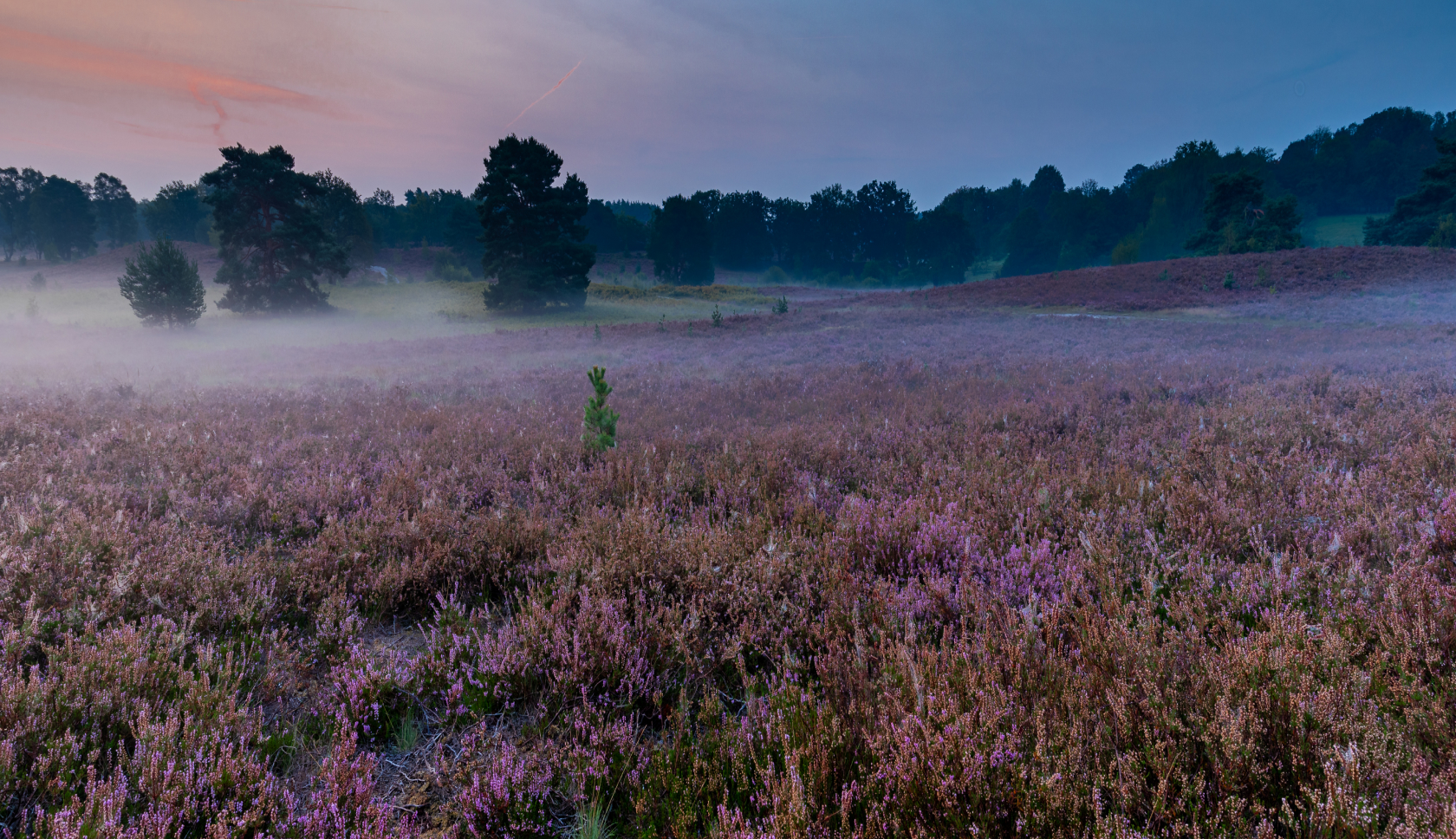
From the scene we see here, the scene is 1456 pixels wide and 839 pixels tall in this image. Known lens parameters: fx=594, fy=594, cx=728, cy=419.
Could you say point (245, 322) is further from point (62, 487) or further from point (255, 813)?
point (255, 813)

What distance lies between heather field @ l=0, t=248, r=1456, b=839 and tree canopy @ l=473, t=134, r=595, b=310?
4132 centimetres

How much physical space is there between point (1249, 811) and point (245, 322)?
172 ft

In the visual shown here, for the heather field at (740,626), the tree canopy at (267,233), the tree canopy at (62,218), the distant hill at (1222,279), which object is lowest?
the heather field at (740,626)

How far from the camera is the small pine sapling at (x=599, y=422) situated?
6.07 m

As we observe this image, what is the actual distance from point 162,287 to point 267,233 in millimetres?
13641

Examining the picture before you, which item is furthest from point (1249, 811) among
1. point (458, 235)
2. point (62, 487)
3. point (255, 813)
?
point (458, 235)

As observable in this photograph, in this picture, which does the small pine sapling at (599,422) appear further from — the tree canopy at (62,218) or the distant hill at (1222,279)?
the tree canopy at (62,218)

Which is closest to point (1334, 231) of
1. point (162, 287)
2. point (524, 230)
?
point (524, 230)

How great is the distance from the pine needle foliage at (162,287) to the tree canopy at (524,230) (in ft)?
57.4

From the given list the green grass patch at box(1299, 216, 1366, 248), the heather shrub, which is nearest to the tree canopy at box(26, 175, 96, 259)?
the heather shrub

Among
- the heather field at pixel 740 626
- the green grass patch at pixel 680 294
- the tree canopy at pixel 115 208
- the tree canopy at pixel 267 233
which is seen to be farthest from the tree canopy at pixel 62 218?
the heather field at pixel 740 626

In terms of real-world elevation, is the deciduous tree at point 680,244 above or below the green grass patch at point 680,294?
above

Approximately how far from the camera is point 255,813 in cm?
171

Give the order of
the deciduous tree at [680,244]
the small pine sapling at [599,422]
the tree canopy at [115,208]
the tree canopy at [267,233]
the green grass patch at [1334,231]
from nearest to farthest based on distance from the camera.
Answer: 1. the small pine sapling at [599,422]
2. the tree canopy at [267,233]
3. the green grass patch at [1334,231]
4. the deciduous tree at [680,244]
5. the tree canopy at [115,208]
